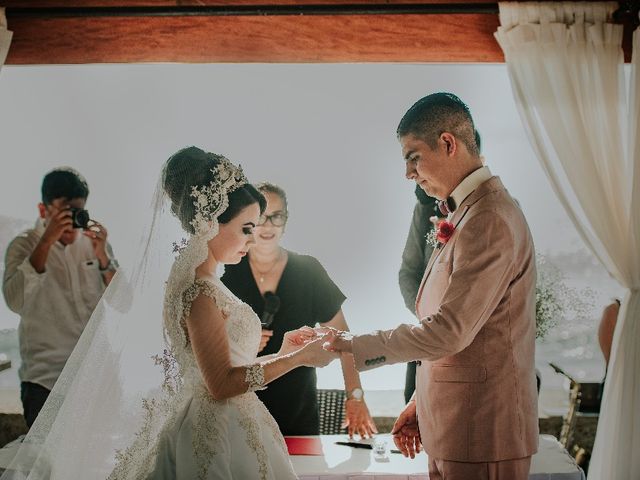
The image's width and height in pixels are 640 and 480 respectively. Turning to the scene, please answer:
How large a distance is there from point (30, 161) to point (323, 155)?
1959 mm

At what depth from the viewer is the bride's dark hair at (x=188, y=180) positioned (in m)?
2.48

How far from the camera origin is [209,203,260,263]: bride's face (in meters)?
2.56

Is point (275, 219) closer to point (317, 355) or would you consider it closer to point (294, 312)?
point (294, 312)

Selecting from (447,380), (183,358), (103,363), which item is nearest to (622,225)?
(447,380)

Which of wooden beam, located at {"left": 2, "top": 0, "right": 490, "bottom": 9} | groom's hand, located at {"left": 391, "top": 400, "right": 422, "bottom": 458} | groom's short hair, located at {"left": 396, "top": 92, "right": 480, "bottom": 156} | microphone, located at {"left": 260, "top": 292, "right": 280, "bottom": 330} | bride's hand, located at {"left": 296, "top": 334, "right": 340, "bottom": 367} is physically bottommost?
groom's hand, located at {"left": 391, "top": 400, "right": 422, "bottom": 458}

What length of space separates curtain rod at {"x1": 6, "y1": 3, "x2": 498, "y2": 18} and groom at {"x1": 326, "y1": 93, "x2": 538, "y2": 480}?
1547 millimetres

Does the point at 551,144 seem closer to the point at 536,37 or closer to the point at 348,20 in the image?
the point at 536,37

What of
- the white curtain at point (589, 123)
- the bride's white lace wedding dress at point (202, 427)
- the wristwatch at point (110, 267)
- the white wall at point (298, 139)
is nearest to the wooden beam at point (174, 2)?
the white curtain at point (589, 123)

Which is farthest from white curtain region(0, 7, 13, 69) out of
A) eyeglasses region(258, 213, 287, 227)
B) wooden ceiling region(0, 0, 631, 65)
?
eyeglasses region(258, 213, 287, 227)

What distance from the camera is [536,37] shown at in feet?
12.1

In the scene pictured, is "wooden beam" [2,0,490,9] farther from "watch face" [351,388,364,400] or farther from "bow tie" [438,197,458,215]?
"watch face" [351,388,364,400]

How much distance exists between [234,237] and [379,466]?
3.61 feet

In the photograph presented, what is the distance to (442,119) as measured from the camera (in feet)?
7.95

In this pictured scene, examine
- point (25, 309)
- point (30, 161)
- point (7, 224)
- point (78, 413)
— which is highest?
point (30, 161)
